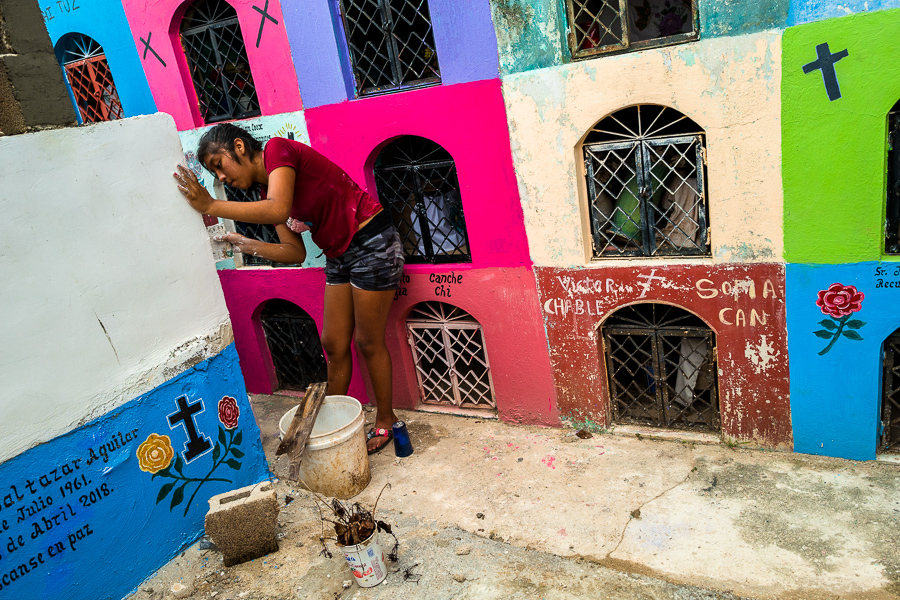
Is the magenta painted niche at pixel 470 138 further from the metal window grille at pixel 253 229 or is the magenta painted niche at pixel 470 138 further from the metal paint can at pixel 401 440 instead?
the metal paint can at pixel 401 440

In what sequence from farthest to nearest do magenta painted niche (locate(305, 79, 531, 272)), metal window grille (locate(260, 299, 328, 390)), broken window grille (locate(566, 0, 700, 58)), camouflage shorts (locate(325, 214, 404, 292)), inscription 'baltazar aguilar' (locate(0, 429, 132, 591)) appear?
metal window grille (locate(260, 299, 328, 390)) < camouflage shorts (locate(325, 214, 404, 292)) < magenta painted niche (locate(305, 79, 531, 272)) < broken window grille (locate(566, 0, 700, 58)) < inscription 'baltazar aguilar' (locate(0, 429, 132, 591))

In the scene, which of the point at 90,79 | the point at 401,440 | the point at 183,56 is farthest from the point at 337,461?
the point at 90,79

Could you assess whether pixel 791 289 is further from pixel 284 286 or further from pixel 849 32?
pixel 284 286

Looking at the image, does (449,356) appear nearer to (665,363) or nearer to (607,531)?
(665,363)

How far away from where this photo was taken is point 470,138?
534cm

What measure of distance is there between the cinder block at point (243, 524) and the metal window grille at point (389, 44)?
A: 3586 mm

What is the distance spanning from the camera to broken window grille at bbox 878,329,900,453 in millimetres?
4517

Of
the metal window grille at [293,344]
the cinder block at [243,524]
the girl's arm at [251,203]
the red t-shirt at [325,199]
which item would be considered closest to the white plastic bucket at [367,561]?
the cinder block at [243,524]

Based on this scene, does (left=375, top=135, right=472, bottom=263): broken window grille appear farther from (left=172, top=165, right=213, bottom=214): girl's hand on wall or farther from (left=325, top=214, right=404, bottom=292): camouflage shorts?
(left=172, top=165, right=213, bottom=214): girl's hand on wall

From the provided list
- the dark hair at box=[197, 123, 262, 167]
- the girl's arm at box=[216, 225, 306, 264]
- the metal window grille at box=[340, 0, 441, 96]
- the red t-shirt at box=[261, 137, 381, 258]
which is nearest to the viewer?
the dark hair at box=[197, 123, 262, 167]

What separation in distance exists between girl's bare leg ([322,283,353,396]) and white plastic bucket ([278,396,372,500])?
2.27 feet

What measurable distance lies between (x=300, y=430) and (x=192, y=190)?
1.95 metres

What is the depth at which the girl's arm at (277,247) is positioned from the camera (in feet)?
16.4

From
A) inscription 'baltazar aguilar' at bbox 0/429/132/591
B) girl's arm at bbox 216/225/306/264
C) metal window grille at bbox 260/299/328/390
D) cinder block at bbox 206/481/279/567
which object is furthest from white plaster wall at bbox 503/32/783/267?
inscription 'baltazar aguilar' at bbox 0/429/132/591
